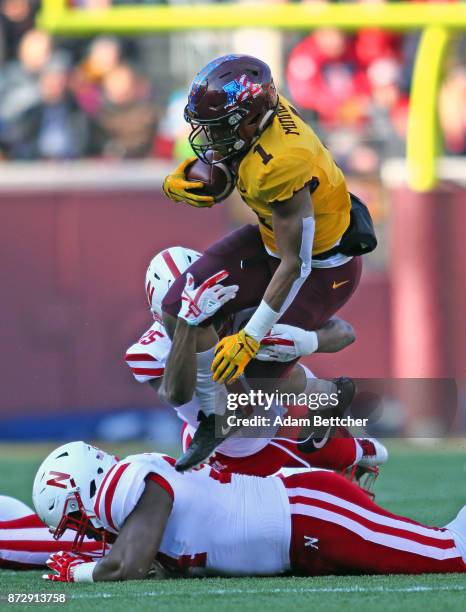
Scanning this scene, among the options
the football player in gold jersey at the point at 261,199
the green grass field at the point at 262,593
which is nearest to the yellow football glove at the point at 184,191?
the football player in gold jersey at the point at 261,199

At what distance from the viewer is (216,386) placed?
205 inches

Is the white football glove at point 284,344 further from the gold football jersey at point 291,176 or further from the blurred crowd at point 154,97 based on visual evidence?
the blurred crowd at point 154,97

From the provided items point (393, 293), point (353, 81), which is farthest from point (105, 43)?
point (393, 293)

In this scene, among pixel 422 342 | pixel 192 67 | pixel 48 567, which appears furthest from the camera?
pixel 192 67

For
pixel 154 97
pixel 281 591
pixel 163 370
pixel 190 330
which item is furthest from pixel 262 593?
pixel 154 97

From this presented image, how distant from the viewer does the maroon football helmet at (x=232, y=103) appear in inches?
193

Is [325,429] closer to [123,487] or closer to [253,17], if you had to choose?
[123,487]

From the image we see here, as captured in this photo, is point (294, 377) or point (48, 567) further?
point (294, 377)

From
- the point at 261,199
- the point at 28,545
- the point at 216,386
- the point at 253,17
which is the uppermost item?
the point at 253,17

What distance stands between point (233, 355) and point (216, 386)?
333 mm

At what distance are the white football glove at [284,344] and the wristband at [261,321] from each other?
0.33 meters

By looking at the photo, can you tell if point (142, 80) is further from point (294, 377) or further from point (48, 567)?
point (48, 567)

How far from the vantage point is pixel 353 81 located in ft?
32.1

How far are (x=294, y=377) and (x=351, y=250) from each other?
62 centimetres
